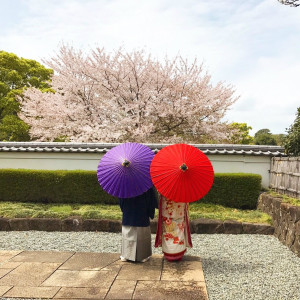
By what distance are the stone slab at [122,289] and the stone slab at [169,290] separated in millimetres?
63

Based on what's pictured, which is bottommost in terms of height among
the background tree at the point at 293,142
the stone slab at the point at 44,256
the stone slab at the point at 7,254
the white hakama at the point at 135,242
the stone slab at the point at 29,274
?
the stone slab at the point at 7,254

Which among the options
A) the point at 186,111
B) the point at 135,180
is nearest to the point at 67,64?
the point at 186,111

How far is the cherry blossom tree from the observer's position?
1536 cm

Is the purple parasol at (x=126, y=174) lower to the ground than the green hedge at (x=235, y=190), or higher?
higher

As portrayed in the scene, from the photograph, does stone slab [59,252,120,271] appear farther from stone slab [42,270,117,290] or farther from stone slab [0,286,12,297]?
stone slab [0,286,12,297]

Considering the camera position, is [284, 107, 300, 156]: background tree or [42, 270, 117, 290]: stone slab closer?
[42, 270, 117, 290]: stone slab

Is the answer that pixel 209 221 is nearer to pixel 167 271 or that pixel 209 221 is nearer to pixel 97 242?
pixel 97 242

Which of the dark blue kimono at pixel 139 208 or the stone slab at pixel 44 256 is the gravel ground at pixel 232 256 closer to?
the stone slab at pixel 44 256

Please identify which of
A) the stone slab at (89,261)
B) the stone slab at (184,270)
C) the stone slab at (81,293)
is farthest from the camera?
the stone slab at (89,261)

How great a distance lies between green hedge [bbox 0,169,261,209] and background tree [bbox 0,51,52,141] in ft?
38.8

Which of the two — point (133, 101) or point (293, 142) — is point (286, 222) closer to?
point (293, 142)

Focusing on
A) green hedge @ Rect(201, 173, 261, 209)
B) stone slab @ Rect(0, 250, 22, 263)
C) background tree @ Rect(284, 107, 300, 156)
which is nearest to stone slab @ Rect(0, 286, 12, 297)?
stone slab @ Rect(0, 250, 22, 263)

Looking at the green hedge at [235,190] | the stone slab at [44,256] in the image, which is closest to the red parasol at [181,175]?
the stone slab at [44,256]

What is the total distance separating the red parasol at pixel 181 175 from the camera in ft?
13.1
